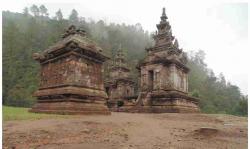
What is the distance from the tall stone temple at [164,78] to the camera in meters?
17.5

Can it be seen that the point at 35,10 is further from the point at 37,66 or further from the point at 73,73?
the point at 73,73

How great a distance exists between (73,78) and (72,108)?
1.28 metres

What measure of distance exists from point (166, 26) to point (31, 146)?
18.5 metres

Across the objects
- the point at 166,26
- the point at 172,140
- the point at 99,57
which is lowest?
the point at 172,140

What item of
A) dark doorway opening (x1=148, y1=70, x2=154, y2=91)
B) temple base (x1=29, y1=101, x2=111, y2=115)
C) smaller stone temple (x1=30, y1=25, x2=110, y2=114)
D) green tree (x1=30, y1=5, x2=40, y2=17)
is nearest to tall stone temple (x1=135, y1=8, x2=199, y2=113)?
dark doorway opening (x1=148, y1=70, x2=154, y2=91)

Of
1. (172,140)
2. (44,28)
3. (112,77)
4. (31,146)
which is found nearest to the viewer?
(31,146)

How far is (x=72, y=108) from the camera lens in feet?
32.1

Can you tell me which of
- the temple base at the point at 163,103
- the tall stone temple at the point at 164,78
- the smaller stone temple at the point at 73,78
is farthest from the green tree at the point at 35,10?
the smaller stone temple at the point at 73,78

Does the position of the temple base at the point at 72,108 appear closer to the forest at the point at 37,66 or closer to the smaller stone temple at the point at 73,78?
the smaller stone temple at the point at 73,78

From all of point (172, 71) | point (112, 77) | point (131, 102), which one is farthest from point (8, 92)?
point (172, 71)

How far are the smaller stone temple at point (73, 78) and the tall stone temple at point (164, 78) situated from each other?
722 centimetres

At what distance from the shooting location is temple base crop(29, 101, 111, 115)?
9656mm

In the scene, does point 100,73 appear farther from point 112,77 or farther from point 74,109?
point 112,77

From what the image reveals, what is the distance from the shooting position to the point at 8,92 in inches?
1654
